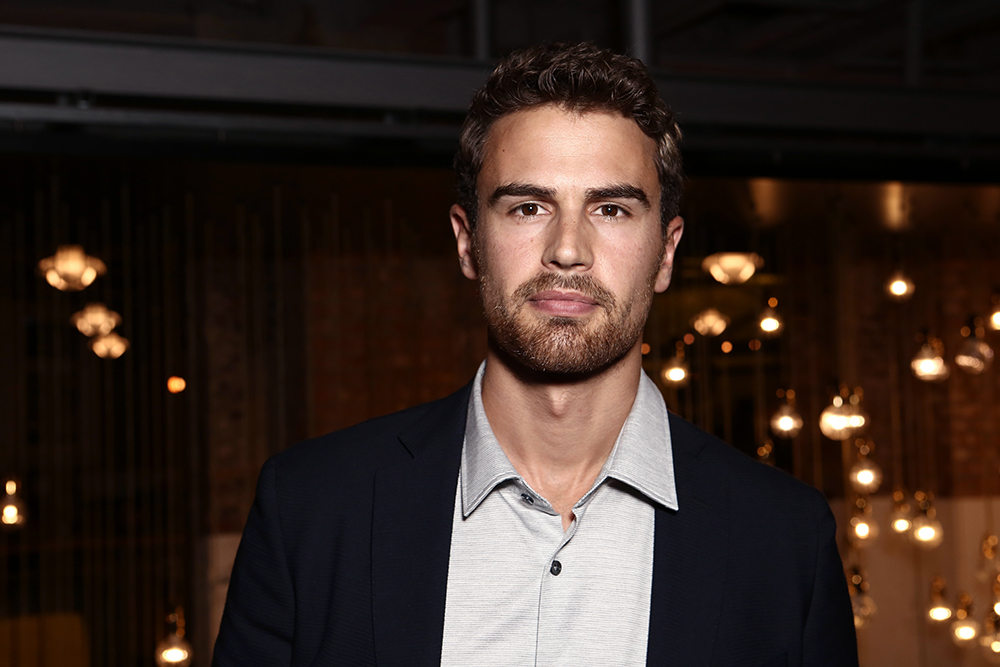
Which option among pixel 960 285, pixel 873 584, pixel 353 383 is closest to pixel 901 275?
pixel 960 285

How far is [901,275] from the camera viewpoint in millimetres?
6258

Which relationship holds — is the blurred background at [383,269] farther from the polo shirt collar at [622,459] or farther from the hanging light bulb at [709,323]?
the polo shirt collar at [622,459]

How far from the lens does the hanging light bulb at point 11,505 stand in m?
4.61

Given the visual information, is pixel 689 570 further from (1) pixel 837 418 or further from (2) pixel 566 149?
(1) pixel 837 418

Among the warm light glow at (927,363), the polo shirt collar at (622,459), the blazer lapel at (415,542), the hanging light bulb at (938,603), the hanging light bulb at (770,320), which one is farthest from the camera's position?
the hanging light bulb at (770,320)

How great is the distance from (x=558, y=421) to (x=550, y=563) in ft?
0.73

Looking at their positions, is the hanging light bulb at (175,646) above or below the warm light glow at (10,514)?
below

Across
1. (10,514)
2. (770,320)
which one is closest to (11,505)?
(10,514)

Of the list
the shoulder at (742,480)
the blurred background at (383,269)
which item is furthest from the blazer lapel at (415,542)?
the blurred background at (383,269)

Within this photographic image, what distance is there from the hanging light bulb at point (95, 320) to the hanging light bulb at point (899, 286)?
483cm

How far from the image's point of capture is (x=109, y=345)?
520 cm

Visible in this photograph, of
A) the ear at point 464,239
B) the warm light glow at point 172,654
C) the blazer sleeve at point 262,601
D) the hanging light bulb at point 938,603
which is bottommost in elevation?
the warm light glow at point 172,654

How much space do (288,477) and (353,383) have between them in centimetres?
402

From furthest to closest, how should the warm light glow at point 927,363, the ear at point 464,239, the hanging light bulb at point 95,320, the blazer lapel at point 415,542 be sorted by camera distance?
the hanging light bulb at point 95,320, the warm light glow at point 927,363, the ear at point 464,239, the blazer lapel at point 415,542
